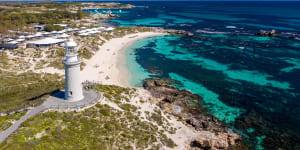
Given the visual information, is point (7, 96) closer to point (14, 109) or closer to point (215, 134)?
point (14, 109)

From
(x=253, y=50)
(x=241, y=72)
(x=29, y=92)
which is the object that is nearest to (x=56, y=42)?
(x=29, y=92)

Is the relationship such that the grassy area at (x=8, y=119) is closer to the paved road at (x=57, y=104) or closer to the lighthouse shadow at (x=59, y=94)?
the paved road at (x=57, y=104)

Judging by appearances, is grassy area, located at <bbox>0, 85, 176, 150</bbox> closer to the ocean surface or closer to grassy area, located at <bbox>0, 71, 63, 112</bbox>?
grassy area, located at <bbox>0, 71, 63, 112</bbox>

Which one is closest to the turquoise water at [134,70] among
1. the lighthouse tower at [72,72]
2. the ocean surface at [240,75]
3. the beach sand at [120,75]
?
the ocean surface at [240,75]

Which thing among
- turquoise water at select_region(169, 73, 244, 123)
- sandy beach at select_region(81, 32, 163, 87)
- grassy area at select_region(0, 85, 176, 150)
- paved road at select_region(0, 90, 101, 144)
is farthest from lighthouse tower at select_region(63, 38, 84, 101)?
turquoise water at select_region(169, 73, 244, 123)

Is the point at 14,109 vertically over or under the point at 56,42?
under
